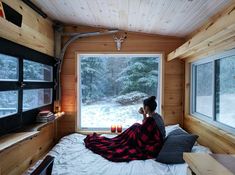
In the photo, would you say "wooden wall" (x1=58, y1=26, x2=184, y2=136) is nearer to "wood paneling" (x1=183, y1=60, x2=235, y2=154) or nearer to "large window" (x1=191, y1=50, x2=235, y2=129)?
"wood paneling" (x1=183, y1=60, x2=235, y2=154)

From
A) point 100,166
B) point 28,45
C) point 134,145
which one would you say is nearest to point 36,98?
point 28,45

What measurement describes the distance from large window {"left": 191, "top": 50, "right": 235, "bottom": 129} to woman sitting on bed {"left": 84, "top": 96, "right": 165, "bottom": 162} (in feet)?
2.17

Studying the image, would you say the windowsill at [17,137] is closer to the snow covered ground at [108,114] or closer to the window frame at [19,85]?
the window frame at [19,85]

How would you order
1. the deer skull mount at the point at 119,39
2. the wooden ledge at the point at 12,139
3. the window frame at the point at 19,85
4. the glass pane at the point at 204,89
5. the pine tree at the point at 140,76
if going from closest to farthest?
the wooden ledge at the point at 12,139
the window frame at the point at 19,85
the glass pane at the point at 204,89
the deer skull mount at the point at 119,39
the pine tree at the point at 140,76

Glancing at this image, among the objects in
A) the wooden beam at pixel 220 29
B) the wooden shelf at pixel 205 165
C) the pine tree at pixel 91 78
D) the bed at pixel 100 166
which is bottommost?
the bed at pixel 100 166

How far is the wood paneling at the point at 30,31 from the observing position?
2.27 metres

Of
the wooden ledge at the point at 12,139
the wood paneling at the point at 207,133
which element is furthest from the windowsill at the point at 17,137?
the wood paneling at the point at 207,133

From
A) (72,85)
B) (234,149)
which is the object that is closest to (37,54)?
(72,85)

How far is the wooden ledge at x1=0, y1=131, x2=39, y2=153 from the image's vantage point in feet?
5.92

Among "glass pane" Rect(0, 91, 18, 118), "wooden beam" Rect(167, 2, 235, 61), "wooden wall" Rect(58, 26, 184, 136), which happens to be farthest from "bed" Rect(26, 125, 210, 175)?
"wooden beam" Rect(167, 2, 235, 61)

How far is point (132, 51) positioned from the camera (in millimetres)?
3789

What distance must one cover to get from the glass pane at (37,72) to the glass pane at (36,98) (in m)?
0.16

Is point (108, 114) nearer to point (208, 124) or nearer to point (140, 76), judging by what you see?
point (140, 76)

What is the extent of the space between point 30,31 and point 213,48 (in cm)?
219
